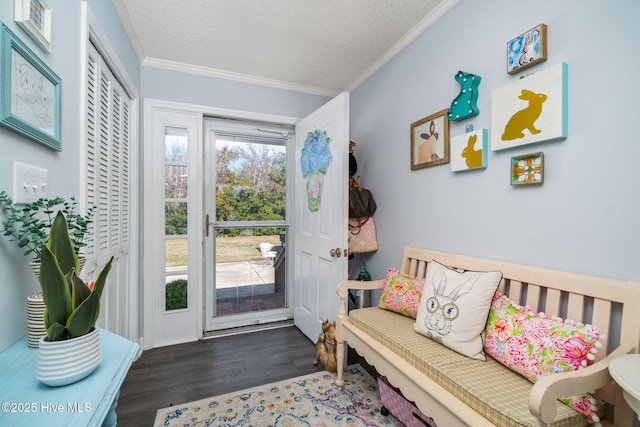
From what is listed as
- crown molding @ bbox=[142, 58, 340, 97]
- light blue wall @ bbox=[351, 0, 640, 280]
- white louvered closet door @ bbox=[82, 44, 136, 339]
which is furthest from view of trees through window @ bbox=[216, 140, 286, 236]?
light blue wall @ bbox=[351, 0, 640, 280]

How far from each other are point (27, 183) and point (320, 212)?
6.16 feet

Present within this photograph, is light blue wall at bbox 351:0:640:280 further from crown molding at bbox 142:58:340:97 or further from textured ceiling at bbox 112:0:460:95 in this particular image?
crown molding at bbox 142:58:340:97

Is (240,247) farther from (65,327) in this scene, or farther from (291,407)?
(65,327)

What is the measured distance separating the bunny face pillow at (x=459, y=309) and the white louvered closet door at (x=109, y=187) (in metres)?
1.81

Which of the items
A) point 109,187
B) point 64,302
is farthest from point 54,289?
point 109,187

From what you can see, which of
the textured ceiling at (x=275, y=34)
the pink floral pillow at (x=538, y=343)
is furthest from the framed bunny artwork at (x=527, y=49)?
the pink floral pillow at (x=538, y=343)

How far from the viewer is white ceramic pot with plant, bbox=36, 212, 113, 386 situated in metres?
0.70

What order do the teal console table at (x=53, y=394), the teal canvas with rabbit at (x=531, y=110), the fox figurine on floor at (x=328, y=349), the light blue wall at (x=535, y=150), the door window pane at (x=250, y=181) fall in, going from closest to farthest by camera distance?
the teal console table at (x=53, y=394)
the light blue wall at (x=535, y=150)
the teal canvas with rabbit at (x=531, y=110)
the fox figurine on floor at (x=328, y=349)
the door window pane at (x=250, y=181)

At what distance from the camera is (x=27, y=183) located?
94cm

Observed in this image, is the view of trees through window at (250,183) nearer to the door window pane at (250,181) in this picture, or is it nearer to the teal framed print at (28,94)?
the door window pane at (250,181)

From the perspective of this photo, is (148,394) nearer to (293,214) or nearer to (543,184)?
(293,214)

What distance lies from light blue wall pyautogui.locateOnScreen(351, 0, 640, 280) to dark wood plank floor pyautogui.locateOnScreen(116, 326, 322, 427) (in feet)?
3.81

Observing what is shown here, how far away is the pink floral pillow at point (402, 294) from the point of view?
187cm

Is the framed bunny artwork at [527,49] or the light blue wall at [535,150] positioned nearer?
the light blue wall at [535,150]
